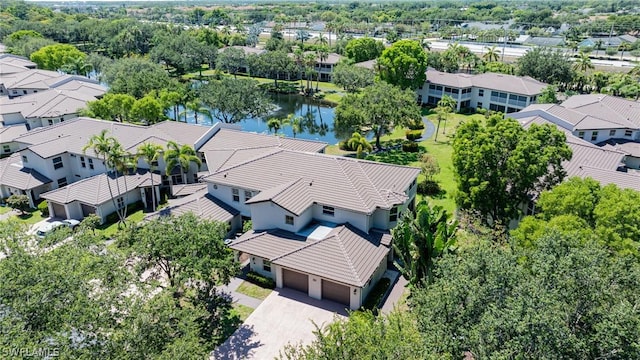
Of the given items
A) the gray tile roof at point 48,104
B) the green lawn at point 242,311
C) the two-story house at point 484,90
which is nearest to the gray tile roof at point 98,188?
the green lawn at point 242,311

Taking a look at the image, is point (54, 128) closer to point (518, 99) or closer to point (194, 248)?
point (194, 248)

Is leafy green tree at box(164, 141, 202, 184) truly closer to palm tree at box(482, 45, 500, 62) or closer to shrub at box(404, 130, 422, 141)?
shrub at box(404, 130, 422, 141)

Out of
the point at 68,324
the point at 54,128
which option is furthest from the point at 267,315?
the point at 54,128

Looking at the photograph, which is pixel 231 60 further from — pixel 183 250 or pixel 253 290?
pixel 183 250

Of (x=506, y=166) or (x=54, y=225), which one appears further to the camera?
(x=54, y=225)

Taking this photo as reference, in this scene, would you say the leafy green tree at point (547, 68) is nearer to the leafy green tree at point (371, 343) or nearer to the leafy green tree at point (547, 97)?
the leafy green tree at point (547, 97)

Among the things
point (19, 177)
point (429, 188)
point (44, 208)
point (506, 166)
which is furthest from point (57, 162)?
point (506, 166)
